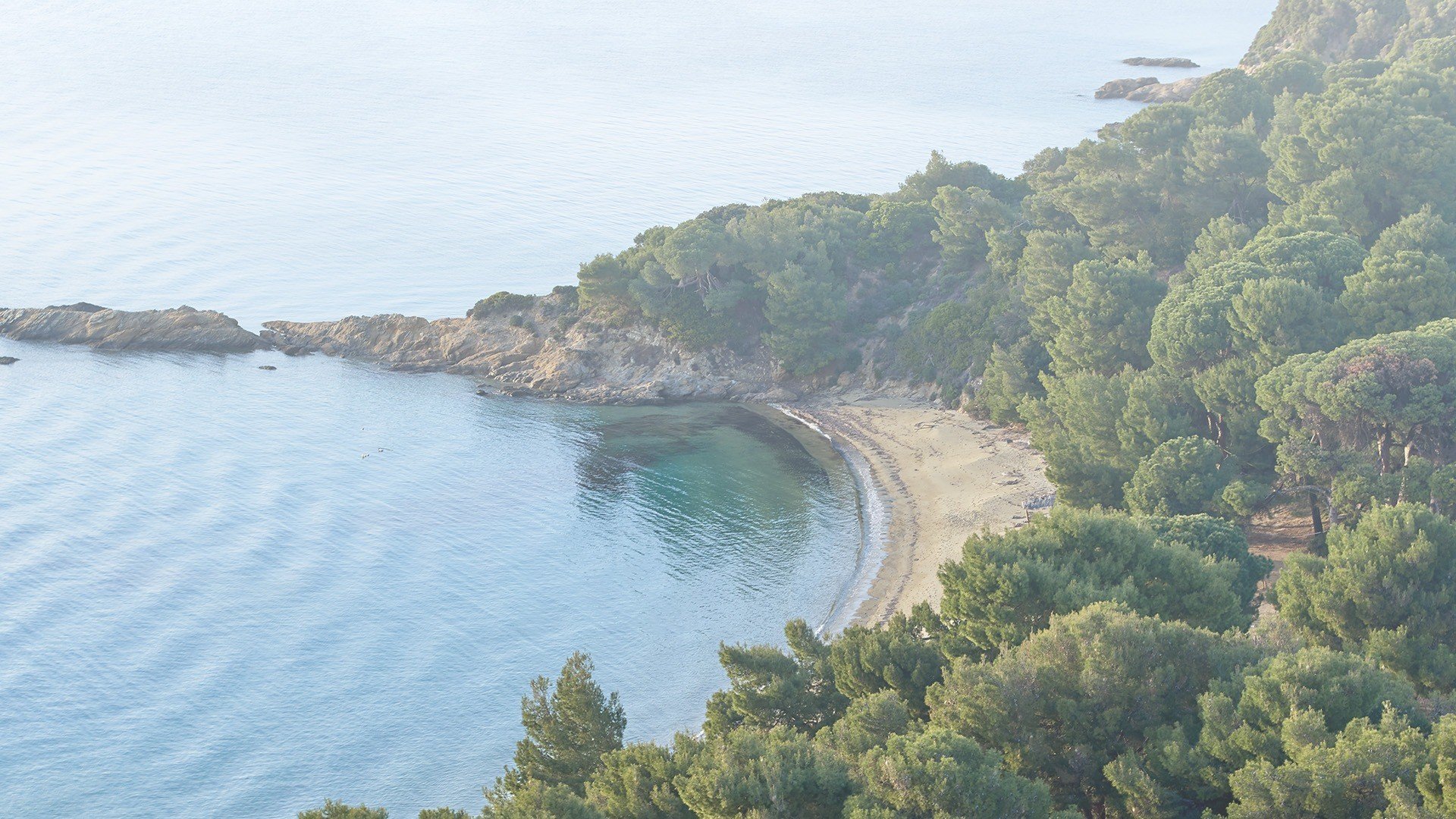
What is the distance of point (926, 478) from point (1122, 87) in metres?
89.4

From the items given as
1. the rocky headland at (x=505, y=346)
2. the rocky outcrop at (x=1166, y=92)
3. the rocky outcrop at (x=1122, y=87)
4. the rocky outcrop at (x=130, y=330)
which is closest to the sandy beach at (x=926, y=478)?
the rocky headland at (x=505, y=346)

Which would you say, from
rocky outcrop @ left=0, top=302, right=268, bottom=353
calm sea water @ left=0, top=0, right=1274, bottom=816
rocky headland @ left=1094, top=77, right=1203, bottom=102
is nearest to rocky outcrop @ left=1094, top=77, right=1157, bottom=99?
rocky headland @ left=1094, top=77, right=1203, bottom=102

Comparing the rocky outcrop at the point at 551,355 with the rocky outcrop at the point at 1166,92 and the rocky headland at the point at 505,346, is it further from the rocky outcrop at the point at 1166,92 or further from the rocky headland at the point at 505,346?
the rocky outcrop at the point at 1166,92

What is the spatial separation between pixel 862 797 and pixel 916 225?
49.8 meters

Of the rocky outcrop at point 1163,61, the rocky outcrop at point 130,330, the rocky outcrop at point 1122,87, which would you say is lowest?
the rocky outcrop at point 130,330

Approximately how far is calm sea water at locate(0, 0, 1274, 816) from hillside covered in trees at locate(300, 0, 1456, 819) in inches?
192

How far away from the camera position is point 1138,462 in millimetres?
38312

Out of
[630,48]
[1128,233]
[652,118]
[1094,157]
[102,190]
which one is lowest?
[1128,233]

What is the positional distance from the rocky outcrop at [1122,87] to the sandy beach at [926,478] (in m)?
79.9

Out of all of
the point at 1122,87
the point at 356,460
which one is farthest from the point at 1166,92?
the point at 356,460

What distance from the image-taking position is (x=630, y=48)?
15625 cm

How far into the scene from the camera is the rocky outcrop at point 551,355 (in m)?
58.9

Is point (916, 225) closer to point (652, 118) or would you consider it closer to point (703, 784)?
point (703, 784)

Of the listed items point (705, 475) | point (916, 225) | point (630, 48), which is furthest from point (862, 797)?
point (630, 48)
